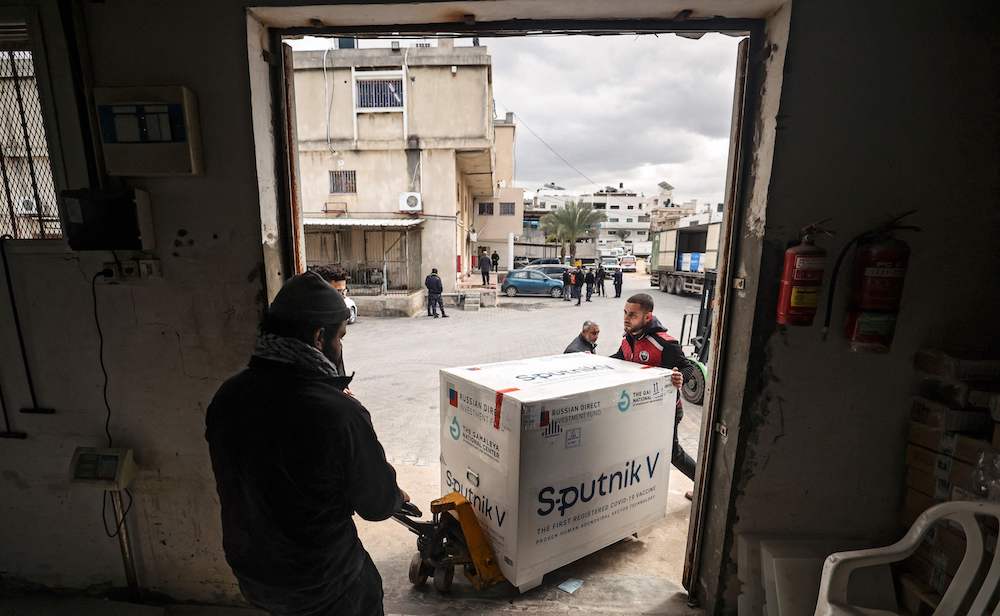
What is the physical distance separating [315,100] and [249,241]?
50.6 ft

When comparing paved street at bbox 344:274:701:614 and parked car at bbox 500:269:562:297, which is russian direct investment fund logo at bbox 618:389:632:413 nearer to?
paved street at bbox 344:274:701:614

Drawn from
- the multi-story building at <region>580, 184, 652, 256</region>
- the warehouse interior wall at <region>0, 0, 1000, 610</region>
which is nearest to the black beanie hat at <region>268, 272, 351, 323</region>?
the warehouse interior wall at <region>0, 0, 1000, 610</region>

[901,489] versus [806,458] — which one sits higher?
[806,458]

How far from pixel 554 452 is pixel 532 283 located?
48.0ft

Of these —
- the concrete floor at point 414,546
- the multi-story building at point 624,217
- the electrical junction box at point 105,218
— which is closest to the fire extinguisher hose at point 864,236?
the concrete floor at point 414,546

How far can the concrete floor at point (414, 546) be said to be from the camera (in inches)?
87.1

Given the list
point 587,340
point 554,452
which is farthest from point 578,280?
point 554,452

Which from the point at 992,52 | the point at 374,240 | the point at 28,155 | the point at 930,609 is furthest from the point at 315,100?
the point at 930,609

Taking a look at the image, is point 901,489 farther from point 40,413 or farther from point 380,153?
point 380,153

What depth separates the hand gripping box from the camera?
2076 millimetres

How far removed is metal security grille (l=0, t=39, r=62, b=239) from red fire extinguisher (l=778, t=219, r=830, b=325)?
3.45m

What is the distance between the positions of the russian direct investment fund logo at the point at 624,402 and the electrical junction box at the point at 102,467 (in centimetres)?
262

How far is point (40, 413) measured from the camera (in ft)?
6.72

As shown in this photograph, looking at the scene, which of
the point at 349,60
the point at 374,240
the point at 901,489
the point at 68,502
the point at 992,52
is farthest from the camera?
the point at 374,240
